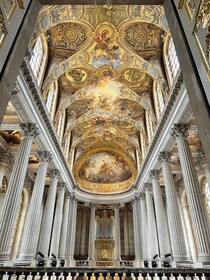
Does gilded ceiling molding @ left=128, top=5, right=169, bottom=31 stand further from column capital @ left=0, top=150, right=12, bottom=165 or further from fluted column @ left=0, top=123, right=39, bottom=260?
column capital @ left=0, top=150, right=12, bottom=165

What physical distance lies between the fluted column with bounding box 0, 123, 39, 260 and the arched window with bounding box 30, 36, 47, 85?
3.59m

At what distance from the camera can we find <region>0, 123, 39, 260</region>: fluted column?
300 inches

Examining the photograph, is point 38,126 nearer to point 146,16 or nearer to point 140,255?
point 146,16

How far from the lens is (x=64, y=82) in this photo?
15.5 metres

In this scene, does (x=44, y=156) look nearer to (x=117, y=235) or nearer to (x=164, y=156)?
(x=164, y=156)

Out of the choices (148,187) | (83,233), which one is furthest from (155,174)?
(83,233)

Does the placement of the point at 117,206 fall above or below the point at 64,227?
above

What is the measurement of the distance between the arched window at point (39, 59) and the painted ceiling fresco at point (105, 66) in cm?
46

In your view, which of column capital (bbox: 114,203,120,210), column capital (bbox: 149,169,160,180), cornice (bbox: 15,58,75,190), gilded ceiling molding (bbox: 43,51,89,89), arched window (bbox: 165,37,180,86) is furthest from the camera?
column capital (bbox: 114,203,120,210)

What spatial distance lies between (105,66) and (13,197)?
1030 centimetres

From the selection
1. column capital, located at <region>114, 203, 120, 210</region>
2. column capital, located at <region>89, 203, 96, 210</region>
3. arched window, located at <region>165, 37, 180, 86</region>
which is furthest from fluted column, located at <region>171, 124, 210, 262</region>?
column capital, located at <region>89, 203, 96, 210</region>

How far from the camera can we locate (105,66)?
14539mm

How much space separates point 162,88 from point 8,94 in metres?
10.6

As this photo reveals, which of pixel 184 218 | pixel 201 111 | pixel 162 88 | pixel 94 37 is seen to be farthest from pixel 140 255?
pixel 201 111
